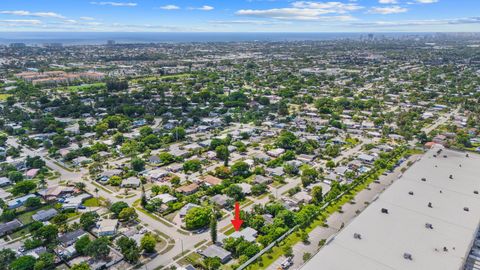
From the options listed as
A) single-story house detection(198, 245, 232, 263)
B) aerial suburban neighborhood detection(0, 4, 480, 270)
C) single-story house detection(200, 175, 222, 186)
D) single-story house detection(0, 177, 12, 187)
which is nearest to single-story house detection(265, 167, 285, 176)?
aerial suburban neighborhood detection(0, 4, 480, 270)

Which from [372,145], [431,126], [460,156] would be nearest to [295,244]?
[460,156]

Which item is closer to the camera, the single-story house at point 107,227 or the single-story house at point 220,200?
the single-story house at point 107,227

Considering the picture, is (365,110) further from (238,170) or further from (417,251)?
(417,251)

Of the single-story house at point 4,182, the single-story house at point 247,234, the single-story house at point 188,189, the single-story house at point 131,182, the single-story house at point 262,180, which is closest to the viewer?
the single-story house at point 247,234

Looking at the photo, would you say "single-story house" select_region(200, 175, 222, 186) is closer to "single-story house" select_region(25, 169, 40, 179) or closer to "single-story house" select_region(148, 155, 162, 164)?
"single-story house" select_region(148, 155, 162, 164)

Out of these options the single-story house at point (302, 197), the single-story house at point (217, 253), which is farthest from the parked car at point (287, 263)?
the single-story house at point (302, 197)

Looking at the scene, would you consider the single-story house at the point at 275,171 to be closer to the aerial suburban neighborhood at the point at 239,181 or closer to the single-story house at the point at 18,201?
the aerial suburban neighborhood at the point at 239,181
